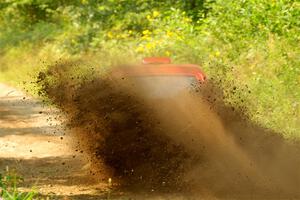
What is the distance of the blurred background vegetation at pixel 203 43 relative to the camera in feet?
48.1

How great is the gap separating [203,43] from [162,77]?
28.1 feet

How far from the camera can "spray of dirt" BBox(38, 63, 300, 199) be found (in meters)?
10.2

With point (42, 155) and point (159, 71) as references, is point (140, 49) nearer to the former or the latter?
point (42, 155)

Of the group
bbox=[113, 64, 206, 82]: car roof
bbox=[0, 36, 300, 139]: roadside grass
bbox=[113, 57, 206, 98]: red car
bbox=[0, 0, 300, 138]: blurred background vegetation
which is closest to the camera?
bbox=[113, 57, 206, 98]: red car

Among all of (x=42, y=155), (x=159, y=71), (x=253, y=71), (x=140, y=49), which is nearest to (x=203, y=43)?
(x=140, y=49)

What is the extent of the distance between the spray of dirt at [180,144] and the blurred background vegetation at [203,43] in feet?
3.65

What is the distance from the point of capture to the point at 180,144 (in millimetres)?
10242

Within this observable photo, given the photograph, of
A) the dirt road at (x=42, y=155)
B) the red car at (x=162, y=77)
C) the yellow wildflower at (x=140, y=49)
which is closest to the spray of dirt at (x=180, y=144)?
the red car at (x=162, y=77)

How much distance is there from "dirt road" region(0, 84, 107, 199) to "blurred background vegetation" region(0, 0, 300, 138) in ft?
5.40

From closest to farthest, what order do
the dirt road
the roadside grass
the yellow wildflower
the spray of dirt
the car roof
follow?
the spray of dirt < the dirt road < the car roof < the roadside grass < the yellow wildflower

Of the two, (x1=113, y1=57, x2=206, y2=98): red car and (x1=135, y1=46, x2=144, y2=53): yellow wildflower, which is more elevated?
(x1=113, y1=57, x2=206, y2=98): red car

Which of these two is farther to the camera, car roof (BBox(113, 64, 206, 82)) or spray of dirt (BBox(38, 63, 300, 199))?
car roof (BBox(113, 64, 206, 82))

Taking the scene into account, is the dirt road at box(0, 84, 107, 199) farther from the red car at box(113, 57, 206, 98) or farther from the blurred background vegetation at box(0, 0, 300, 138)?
the blurred background vegetation at box(0, 0, 300, 138)

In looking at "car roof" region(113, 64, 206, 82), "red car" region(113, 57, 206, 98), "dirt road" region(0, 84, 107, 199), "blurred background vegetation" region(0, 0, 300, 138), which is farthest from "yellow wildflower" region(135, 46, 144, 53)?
"car roof" region(113, 64, 206, 82)
